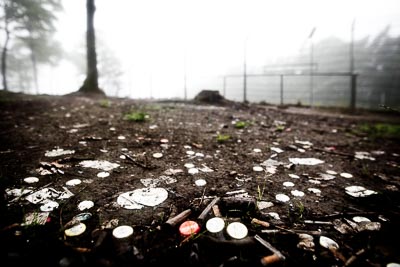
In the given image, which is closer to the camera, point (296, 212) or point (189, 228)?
point (189, 228)

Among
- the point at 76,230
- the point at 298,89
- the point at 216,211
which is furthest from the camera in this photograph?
the point at 298,89

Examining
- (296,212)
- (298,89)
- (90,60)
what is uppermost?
(90,60)

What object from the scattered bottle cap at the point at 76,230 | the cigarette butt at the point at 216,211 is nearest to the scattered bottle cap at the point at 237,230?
the cigarette butt at the point at 216,211

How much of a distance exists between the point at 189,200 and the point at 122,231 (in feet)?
1.83

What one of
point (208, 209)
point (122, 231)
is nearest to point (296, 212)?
point (208, 209)

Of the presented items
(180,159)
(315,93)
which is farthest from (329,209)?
(315,93)

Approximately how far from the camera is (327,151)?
10.8 feet

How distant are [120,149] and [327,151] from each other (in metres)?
2.99

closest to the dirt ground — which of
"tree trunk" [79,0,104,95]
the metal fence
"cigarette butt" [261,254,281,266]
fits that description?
"cigarette butt" [261,254,281,266]

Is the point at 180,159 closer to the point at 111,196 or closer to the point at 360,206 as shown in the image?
the point at 111,196

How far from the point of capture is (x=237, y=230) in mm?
1353

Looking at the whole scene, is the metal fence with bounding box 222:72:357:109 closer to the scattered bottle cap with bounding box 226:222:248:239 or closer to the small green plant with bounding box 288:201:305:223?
the small green plant with bounding box 288:201:305:223

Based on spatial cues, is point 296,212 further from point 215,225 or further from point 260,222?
point 215,225

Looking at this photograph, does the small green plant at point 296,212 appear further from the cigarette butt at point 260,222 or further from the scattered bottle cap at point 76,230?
the scattered bottle cap at point 76,230
